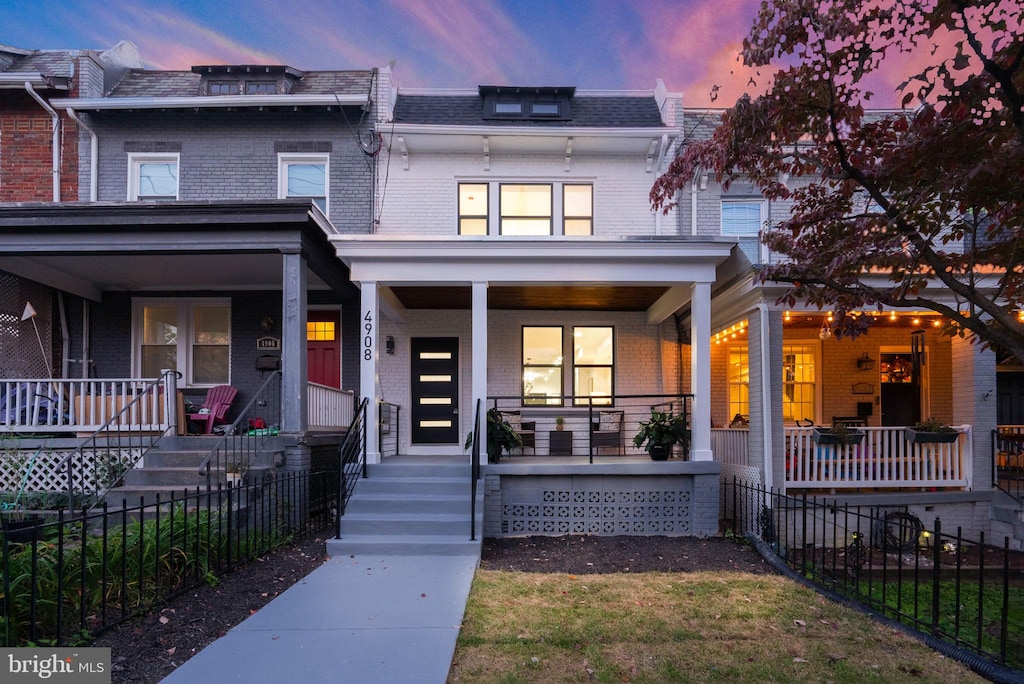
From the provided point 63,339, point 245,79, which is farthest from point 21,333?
point 245,79

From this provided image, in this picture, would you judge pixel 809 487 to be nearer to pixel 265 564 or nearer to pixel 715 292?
pixel 715 292

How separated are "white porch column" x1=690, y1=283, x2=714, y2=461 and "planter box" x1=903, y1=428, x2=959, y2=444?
3.14 metres

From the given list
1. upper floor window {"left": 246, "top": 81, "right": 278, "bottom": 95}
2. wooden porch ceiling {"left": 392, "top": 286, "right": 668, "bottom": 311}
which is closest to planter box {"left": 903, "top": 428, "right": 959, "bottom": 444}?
wooden porch ceiling {"left": 392, "top": 286, "right": 668, "bottom": 311}

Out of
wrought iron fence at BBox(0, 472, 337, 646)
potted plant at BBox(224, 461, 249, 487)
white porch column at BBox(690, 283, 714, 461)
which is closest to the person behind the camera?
wrought iron fence at BBox(0, 472, 337, 646)

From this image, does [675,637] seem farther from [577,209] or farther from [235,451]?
[577,209]

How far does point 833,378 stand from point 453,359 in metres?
7.56

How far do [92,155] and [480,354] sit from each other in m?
8.64

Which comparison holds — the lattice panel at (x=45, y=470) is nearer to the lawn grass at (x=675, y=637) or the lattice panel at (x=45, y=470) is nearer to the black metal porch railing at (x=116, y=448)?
the black metal porch railing at (x=116, y=448)

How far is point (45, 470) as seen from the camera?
372 inches

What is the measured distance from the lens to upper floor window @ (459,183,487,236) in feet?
41.2

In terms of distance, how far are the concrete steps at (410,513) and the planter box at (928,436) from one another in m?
6.50

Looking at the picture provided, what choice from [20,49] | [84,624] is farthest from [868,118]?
[20,49]

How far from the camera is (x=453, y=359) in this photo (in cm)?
1266

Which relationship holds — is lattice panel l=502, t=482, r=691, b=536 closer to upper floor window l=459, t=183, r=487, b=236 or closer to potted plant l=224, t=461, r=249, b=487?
potted plant l=224, t=461, r=249, b=487
